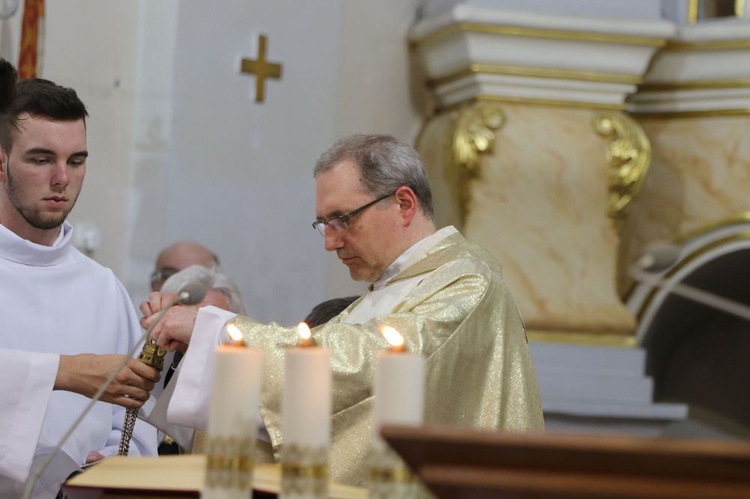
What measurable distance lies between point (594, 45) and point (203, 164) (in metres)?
2.20

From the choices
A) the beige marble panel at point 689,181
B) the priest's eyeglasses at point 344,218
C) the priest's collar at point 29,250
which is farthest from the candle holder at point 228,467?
the beige marble panel at point 689,181

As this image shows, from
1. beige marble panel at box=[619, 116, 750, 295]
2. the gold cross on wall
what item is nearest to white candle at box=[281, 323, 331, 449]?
the gold cross on wall

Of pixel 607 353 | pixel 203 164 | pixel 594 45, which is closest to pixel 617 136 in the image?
pixel 594 45

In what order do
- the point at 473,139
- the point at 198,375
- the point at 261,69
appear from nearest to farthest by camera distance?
the point at 198,375, the point at 261,69, the point at 473,139

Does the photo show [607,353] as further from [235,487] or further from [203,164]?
[235,487]

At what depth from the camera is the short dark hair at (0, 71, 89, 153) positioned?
4344 mm

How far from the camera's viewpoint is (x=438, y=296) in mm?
3744

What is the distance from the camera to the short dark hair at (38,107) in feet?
14.3

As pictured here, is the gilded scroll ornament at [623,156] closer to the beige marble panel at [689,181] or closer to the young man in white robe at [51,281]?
the beige marble panel at [689,181]

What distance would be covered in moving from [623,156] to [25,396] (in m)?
4.53

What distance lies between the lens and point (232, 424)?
6.91 feet

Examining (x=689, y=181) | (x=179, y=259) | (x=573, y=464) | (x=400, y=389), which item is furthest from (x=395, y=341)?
(x=689, y=181)

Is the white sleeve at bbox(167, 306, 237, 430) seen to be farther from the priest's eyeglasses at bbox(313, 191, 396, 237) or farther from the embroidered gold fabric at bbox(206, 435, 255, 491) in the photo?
the embroidered gold fabric at bbox(206, 435, 255, 491)

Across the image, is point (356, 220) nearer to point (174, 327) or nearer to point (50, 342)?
point (174, 327)
